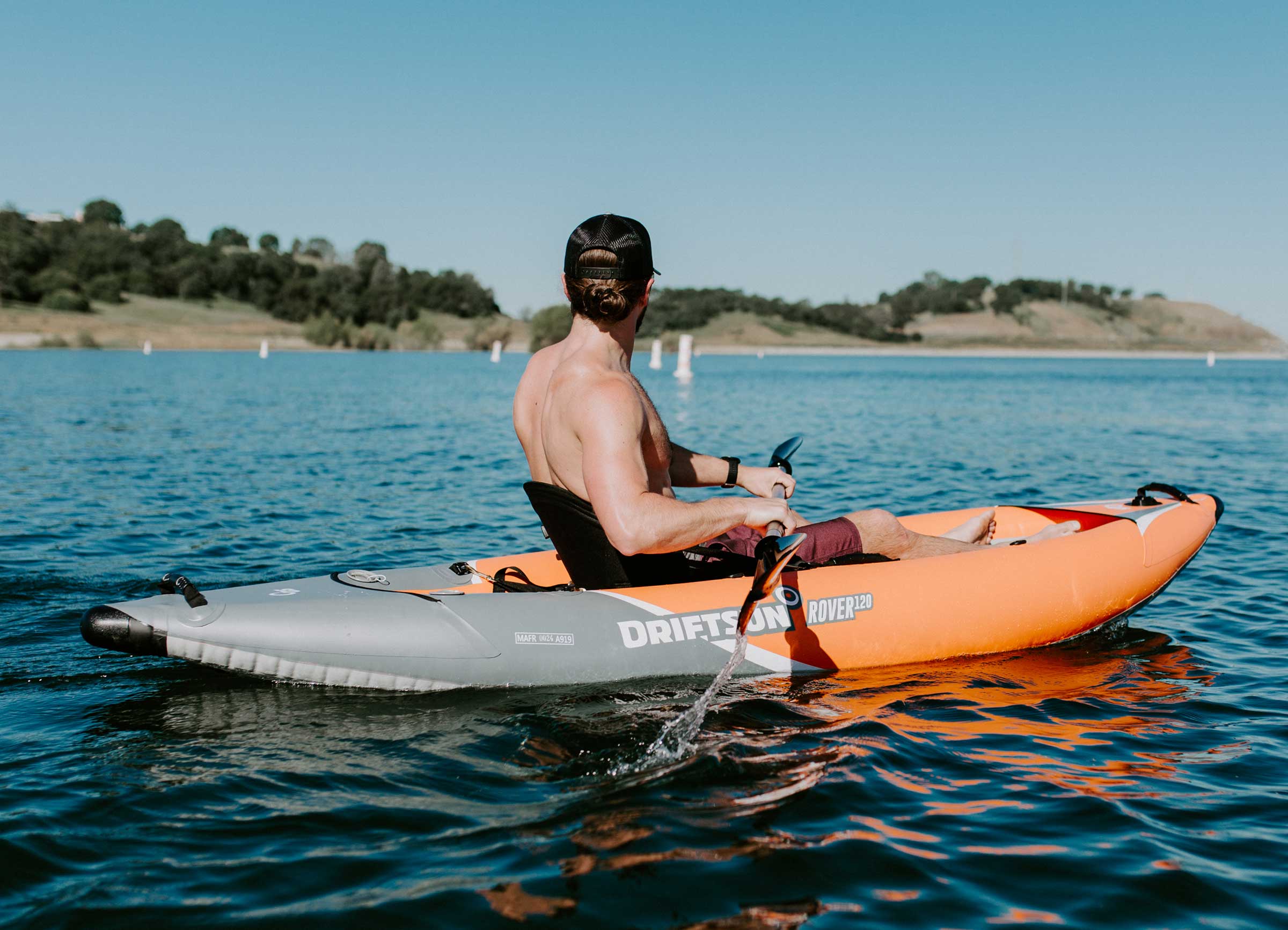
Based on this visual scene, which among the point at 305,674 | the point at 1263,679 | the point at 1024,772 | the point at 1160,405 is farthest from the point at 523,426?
A: the point at 1160,405

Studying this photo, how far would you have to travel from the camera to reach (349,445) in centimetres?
1797

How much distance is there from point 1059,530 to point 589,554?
3.80m

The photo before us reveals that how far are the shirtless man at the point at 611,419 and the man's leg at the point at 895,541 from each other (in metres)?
1.02

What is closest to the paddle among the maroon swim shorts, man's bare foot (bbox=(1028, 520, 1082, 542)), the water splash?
the water splash

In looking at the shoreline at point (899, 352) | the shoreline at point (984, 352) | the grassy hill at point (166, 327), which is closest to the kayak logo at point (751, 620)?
the grassy hill at point (166, 327)

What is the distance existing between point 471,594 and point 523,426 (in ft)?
3.12

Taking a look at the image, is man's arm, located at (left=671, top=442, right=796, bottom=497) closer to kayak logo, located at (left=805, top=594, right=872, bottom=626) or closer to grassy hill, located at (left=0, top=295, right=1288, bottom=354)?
kayak logo, located at (left=805, top=594, right=872, bottom=626)

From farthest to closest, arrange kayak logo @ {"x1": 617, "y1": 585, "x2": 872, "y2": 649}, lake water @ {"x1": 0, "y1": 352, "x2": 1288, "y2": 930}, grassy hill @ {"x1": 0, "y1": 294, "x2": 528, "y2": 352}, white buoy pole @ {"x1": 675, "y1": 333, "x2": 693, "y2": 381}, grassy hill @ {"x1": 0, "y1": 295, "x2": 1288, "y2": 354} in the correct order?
grassy hill @ {"x1": 0, "y1": 295, "x2": 1288, "y2": 354}
grassy hill @ {"x1": 0, "y1": 294, "x2": 528, "y2": 352}
white buoy pole @ {"x1": 675, "y1": 333, "x2": 693, "y2": 381}
kayak logo @ {"x1": 617, "y1": 585, "x2": 872, "y2": 649}
lake water @ {"x1": 0, "y1": 352, "x2": 1288, "y2": 930}

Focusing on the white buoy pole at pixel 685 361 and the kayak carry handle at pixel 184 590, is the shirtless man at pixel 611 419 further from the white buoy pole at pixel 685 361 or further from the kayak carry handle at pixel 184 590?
the white buoy pole at pixel 685 361

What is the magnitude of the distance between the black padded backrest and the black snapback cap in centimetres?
104

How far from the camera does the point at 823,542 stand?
571 cm

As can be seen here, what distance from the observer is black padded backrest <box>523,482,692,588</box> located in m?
4.72

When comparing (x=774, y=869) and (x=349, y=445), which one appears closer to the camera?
(x=774, y=869)

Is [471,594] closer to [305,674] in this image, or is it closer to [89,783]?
[305,674]
